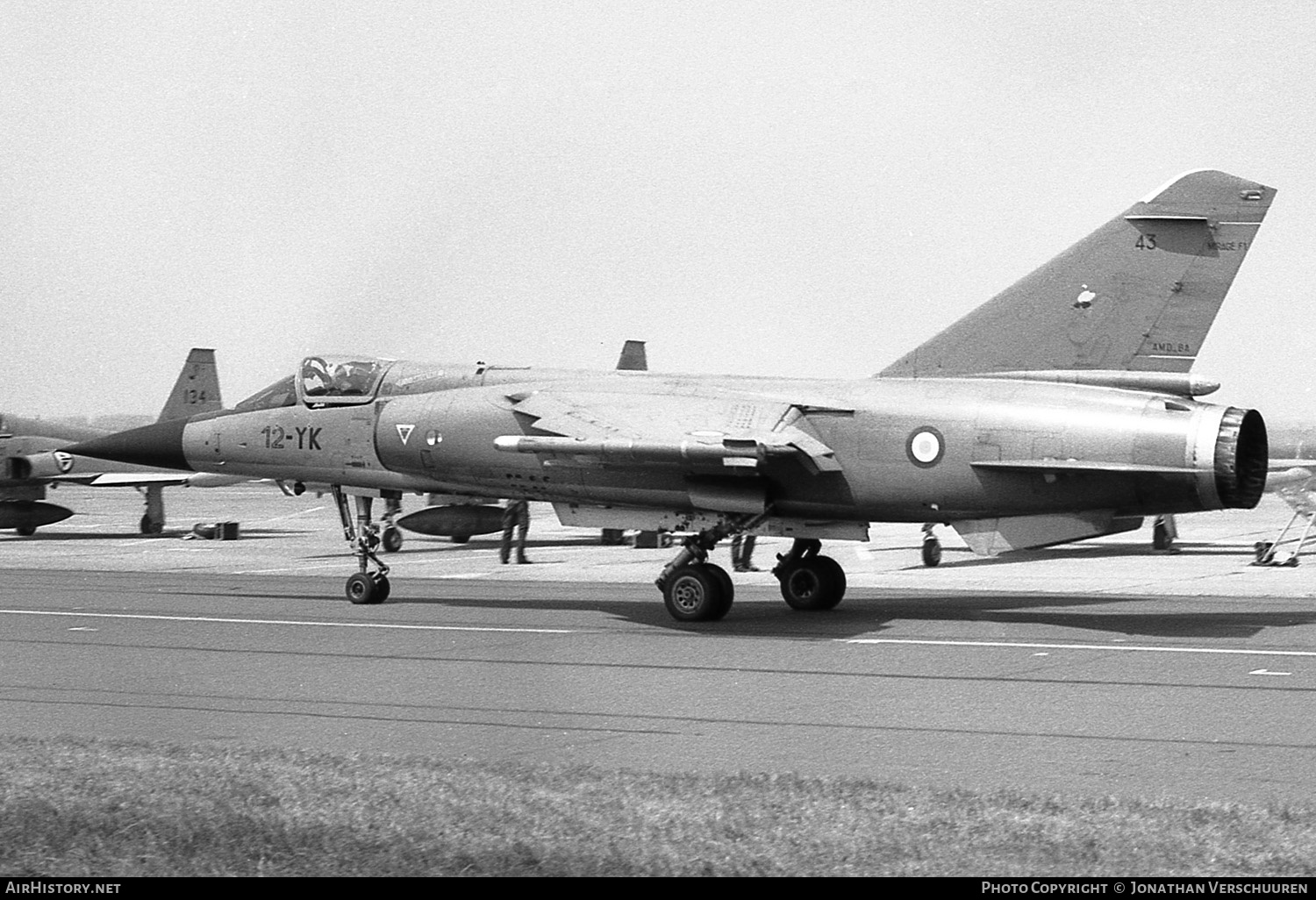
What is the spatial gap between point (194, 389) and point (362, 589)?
2475 centimetres

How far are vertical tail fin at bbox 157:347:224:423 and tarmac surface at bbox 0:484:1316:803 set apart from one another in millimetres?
17854

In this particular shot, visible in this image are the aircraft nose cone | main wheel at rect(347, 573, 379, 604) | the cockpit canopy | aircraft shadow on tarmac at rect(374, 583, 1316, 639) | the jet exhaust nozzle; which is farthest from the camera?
the jet exhaust nozzle

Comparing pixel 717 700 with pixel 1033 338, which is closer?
pixel 717 700

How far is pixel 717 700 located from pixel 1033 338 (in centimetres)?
705

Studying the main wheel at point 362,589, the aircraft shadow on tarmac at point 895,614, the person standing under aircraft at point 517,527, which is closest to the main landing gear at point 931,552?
the aircraft shadow on tarmac at point 895,614

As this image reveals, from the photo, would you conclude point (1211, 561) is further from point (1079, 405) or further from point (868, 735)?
point (868, 735)

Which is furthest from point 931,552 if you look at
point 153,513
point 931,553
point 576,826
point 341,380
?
point 153,513

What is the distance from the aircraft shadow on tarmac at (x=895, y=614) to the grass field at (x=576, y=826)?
7.55 m

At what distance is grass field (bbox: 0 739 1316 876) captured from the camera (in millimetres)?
6121

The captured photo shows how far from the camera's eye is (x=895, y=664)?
A: 507 inches

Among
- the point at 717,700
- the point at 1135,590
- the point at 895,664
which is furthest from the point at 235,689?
the point at 1135,590

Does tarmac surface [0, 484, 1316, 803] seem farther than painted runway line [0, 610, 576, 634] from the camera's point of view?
No

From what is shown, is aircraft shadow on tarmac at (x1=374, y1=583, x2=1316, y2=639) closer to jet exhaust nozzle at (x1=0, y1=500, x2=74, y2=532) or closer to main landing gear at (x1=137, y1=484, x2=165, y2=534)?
jet exhaust nozzle at (x1=0, y1=500, x2=74, y2=532)

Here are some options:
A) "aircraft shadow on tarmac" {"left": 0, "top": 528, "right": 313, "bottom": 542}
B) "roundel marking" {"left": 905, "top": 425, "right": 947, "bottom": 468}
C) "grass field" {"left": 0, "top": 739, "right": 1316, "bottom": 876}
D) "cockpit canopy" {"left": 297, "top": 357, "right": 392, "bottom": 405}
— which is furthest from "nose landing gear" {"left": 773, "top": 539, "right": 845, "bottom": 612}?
"aircraft shadow on tarmac" {"left": 0, "top": 528, "right": 313, "bottom": 542}
